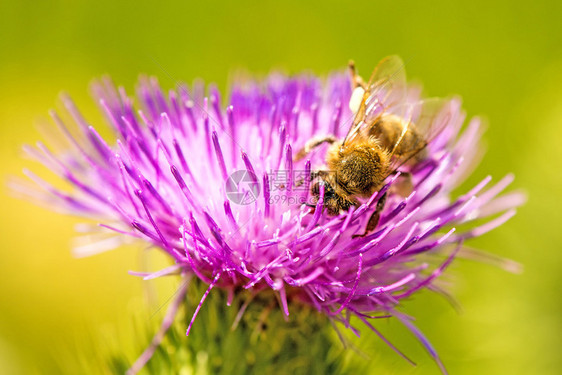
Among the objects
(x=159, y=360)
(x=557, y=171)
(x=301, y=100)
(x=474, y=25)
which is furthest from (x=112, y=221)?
(x=474, y=25)

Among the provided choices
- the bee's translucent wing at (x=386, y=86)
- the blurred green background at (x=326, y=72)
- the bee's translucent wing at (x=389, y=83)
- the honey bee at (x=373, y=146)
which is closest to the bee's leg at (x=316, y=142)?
the honey bee at (x=373, y=146)

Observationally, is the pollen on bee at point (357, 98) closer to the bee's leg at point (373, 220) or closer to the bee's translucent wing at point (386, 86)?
the bee's translucent wing at point (386, 86)

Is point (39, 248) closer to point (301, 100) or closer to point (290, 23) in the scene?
point (301, 100)

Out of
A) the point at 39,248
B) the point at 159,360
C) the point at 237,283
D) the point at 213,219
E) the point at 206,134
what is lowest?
Answer: the point at 39,248

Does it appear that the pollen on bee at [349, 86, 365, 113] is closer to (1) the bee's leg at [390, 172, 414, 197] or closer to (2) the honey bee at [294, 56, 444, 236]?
(2) the honey bee at [294, 56, 444, 236]

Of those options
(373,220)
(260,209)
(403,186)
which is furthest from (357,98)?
(260,209)

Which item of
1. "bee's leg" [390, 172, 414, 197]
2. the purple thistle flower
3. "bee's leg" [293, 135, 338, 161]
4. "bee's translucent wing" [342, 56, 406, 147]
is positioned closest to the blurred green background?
A: the purple thistle flower
